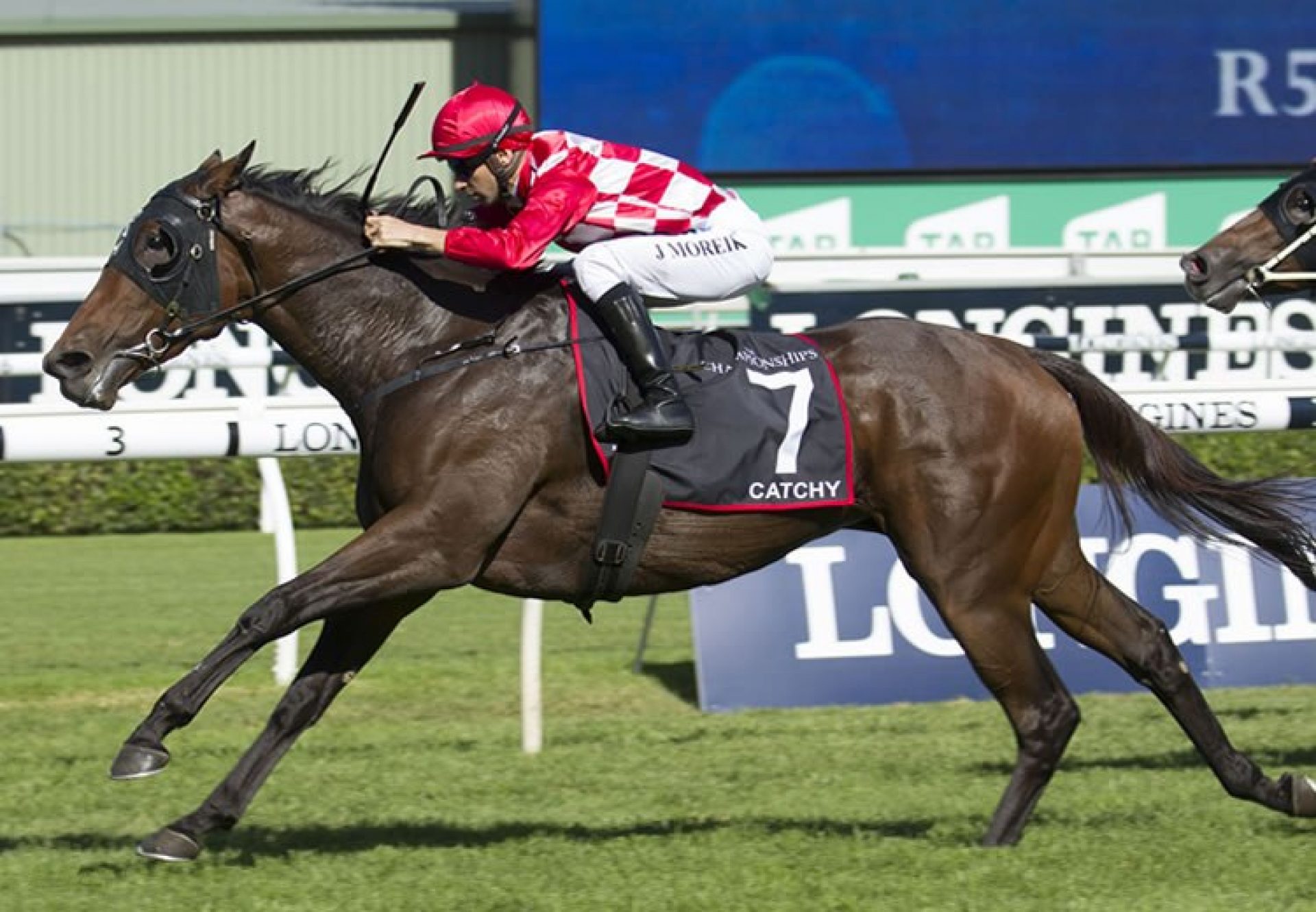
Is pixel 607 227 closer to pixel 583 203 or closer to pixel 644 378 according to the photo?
pixel 583 203

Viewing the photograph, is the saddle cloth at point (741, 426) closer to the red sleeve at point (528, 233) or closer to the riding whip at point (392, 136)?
the red sleeve at point (528, 233)

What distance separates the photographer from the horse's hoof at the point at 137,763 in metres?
4.52

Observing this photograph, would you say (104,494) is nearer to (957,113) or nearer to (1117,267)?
(1117,267)

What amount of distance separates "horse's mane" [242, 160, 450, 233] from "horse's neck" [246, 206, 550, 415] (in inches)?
3.4

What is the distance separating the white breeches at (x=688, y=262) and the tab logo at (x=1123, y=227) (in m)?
13.5

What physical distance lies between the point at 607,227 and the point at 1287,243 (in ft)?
6.53

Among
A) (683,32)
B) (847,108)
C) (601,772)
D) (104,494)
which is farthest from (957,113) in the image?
(601,772)

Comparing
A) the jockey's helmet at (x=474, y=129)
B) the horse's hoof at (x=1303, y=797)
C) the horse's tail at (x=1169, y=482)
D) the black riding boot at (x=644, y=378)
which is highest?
the jockey's helmet at (x=474, y=129)

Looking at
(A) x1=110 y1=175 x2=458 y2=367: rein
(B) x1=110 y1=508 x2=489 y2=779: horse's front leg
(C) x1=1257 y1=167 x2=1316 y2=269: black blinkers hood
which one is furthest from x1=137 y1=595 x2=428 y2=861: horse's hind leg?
(C) x1=1257 y1=167 x2=1316 y2=269: black blinkers hood

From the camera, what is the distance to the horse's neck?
198 inches

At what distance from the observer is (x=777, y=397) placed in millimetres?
5043

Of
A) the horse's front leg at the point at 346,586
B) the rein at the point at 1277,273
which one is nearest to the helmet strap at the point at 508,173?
the horse's front leg at the point at 346,586

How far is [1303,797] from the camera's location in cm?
508

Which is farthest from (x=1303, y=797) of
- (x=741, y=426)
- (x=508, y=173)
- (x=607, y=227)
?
(x=508, y=173)
